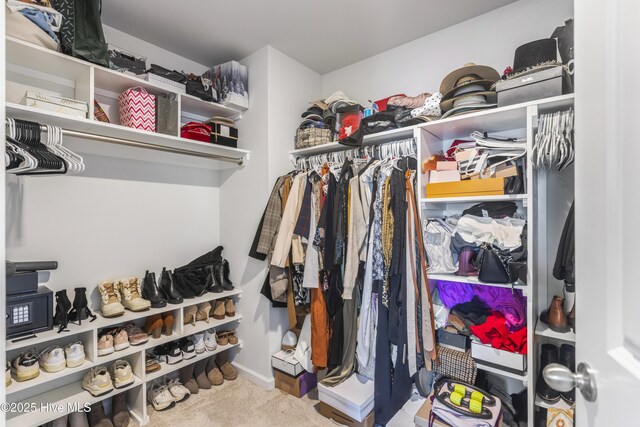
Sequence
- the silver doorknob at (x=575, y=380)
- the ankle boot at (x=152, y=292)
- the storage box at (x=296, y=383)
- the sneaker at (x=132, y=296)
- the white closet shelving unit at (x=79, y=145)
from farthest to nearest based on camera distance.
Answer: the storage box at (x=296, y=383), the ankle boot at (x=152, y=292), the sneaker at (x=132, y=296), the white closet shelving unit at (x=79, y=145), the silver doorknob at (x=575, y=380)

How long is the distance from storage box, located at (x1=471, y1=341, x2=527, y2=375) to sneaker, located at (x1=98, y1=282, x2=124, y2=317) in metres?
1.96

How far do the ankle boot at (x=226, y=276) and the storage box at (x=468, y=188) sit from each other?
159 centimetres

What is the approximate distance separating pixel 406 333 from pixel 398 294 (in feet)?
0.67

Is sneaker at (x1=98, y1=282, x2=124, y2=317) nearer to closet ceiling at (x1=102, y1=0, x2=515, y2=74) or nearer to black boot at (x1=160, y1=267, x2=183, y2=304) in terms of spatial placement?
black boot at (x1=160, y1=267, x2=183, y2=304)

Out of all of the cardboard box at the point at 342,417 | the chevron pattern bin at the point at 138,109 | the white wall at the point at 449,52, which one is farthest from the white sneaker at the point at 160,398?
the white wall at the point at 449,52

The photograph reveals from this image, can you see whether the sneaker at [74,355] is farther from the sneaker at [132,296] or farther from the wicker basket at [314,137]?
the wicker basket at [314,137]

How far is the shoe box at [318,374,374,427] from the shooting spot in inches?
A: 64.3

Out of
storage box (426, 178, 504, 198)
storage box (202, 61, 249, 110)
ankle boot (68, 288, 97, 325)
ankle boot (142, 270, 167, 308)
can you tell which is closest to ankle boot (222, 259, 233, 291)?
ankle boot (142, 270, 167, 308)

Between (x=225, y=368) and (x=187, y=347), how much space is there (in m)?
0.38

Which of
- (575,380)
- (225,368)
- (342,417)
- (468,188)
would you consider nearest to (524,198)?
(468,188)

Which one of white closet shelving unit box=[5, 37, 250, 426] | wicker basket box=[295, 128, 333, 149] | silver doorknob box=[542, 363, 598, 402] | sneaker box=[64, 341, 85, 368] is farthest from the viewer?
wicker basket box=[295, 128, 333, 149]

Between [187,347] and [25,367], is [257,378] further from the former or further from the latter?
[25,367]

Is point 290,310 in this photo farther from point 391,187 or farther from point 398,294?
point 391,187

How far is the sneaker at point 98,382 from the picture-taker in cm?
161
